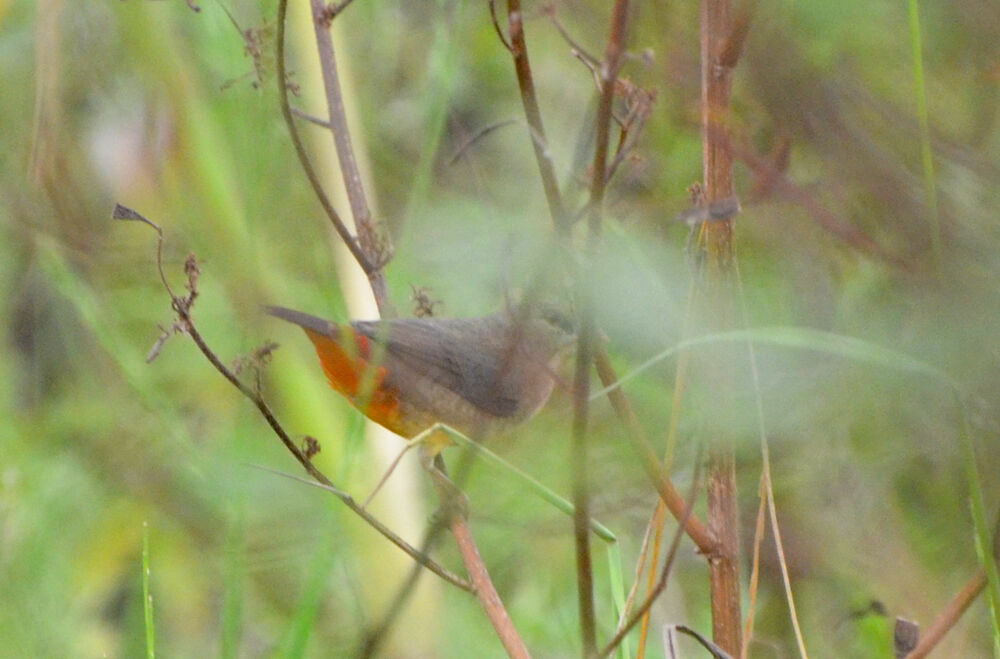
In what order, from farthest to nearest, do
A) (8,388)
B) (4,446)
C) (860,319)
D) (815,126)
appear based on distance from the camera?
(8,388) → (4,446) → (815,126) → (860,319)

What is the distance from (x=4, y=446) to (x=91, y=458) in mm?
312

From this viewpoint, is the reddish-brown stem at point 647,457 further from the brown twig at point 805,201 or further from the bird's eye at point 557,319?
the bird's eye at point 557,319

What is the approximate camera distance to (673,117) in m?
2.20

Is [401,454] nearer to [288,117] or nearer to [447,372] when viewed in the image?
[288,117]

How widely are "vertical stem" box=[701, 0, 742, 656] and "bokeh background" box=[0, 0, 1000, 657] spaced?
48 mm

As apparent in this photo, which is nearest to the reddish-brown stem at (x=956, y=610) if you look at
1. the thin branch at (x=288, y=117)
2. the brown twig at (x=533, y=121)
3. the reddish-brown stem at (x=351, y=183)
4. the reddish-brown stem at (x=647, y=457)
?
the reddish-brown stem at (x=647, y=457)

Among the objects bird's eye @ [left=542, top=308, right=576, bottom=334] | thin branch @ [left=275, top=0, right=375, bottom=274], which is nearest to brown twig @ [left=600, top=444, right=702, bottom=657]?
thin branch @ [left=275, top=0, right=375, bottom=274]

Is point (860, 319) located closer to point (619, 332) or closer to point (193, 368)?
point (619, 332)

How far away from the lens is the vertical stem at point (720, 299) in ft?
4.21

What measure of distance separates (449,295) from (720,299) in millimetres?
1406

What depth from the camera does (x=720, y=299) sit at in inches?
53.8

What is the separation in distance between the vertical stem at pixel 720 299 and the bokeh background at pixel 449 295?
0.16 feet

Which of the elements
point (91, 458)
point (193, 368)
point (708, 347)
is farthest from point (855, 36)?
point (91, 458)

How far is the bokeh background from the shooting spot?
131cm
